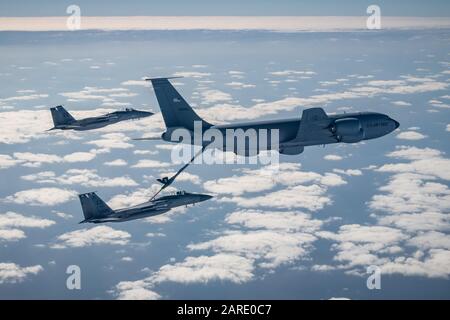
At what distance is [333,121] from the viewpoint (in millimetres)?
46312

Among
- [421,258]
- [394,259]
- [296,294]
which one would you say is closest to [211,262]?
[296,294]

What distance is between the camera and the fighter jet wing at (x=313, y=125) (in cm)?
4350

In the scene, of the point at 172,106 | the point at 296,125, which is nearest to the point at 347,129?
the point at 296,125

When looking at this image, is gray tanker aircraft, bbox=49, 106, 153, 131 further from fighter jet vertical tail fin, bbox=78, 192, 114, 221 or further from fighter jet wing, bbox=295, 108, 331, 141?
fighter jet wing, bbox=295, 108, 331, 141

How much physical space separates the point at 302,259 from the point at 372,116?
152 m

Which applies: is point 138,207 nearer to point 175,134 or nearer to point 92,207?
point 92,207

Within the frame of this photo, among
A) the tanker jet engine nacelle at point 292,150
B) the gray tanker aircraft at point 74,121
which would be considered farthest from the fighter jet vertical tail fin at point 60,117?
the tanker jet engine nacelle at point 292,150

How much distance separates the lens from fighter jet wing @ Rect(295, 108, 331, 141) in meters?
43.5

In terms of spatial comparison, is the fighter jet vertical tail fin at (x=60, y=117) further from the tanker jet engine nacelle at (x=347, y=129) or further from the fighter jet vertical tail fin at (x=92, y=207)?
the tanker jet engine nacelle at (x=347, y=129)

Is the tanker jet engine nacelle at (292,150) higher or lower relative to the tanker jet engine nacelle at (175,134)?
lower

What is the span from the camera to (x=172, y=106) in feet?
153

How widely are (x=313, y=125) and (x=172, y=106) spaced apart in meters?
17.1

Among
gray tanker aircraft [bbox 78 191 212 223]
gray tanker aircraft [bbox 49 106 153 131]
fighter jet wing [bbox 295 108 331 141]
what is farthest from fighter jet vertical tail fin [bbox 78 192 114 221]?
fighter jet wing [bbox 295 108 331 141]

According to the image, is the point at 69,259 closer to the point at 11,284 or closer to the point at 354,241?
the point at 11,284
